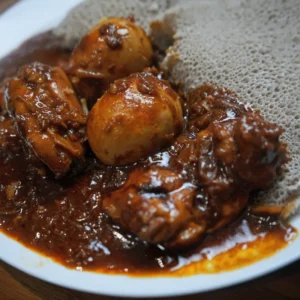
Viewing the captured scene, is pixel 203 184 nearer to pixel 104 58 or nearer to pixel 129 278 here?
pixel 129 278

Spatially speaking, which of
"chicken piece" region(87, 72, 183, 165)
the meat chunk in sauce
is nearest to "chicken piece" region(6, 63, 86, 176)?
"chicken piece" region(87, 72, 183, 165)

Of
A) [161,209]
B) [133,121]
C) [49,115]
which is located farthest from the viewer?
[49,115]

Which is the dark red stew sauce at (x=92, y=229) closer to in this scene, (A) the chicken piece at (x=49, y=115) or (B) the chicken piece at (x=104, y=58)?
(A) the chicken piece at (x=49, y=115)

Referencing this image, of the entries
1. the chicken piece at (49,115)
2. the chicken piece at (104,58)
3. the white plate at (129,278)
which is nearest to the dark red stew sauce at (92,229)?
the white plate at (129,278)

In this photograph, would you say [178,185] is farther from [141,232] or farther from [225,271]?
[225,271]

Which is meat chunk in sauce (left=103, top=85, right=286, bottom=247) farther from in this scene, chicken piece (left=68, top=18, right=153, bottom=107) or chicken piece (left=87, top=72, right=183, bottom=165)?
chicken piece (left=68, top=18, right=153, bottom=107)

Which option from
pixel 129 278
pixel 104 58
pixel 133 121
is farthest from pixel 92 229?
pixel 104 58

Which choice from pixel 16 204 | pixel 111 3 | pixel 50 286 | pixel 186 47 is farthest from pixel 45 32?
pixel 50 286
